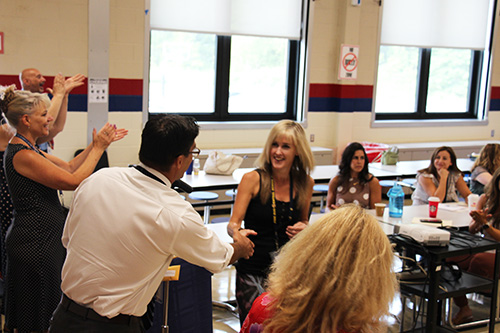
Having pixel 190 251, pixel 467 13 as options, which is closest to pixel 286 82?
pixel 467 13

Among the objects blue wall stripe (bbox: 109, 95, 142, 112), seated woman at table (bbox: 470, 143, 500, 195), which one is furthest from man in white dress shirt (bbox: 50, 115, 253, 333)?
blue wall stripe (bbox: 109, 95, 142, 112)

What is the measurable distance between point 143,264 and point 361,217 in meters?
0.74

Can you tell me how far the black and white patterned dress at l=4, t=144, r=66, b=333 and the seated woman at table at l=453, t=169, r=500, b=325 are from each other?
8.78 feet

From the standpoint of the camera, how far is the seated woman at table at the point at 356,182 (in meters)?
4.37

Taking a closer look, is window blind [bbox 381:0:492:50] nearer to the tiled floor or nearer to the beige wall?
the beige wall

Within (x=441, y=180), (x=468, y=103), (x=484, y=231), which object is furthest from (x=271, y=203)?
(x=468, y=103)

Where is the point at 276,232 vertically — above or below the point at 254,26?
below

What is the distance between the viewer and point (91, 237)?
174cm

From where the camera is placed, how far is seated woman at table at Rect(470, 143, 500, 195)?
5.14m

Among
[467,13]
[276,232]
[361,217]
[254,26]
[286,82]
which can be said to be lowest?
[276,232]

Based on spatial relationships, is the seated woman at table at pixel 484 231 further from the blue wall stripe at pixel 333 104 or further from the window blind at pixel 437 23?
the window blind at pixel 437 23

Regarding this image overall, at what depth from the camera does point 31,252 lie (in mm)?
2656

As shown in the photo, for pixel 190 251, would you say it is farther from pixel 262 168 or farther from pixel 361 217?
pixel 262 168

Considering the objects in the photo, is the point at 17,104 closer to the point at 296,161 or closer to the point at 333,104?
the point at 296,161
